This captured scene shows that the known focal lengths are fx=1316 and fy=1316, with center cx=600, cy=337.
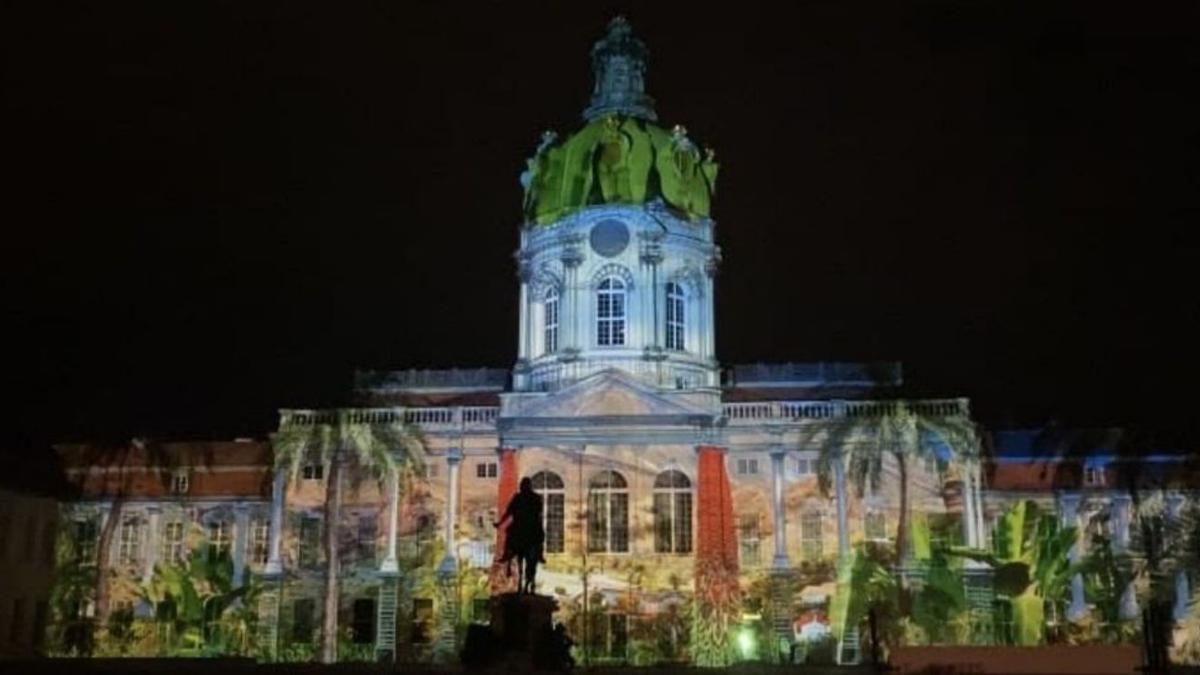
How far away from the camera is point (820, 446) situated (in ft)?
153

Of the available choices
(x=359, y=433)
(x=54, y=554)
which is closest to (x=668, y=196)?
(x=359, y=433)

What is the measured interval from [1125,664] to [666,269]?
31807 millimetres

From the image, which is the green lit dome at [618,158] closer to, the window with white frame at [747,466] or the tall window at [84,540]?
the window with white frame at [747,466]

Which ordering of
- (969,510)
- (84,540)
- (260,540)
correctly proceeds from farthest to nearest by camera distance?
1. (84,540)
2. (260,540)
3. (969,510)

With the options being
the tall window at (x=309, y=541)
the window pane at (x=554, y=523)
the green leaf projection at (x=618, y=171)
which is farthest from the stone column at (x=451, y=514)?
the green leaf projection at (x=618, y=171)

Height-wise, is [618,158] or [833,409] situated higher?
[618,158]

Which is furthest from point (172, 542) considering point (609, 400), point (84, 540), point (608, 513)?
point (609, 400)

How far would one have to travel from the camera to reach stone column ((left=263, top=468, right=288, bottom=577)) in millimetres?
47781

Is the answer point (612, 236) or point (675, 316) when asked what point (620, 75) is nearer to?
point (612, 236)

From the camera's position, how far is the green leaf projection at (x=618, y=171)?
51031mm

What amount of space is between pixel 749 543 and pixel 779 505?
1.71m

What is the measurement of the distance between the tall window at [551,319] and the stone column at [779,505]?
389 inches

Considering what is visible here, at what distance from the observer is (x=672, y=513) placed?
151 feet

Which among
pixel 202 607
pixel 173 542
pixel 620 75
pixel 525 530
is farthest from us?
pixel 620 75
